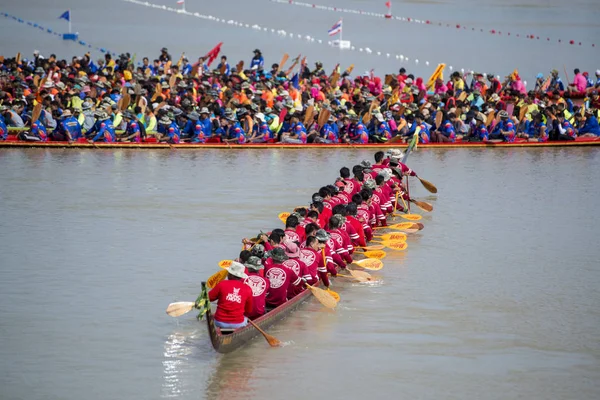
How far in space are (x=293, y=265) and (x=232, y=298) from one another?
1.43 meters

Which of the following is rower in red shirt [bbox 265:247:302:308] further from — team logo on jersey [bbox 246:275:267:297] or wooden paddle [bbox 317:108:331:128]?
wooden paddle [bbox 317:108:331:128]

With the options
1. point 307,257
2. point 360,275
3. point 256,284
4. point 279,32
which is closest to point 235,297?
point 256,284

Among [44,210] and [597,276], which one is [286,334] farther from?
[44,210]

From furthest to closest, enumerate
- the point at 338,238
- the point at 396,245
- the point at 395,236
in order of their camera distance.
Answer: the point at 395,236
the point at 396,245
the point at 338,238

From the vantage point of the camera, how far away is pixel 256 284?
9773 millimetres

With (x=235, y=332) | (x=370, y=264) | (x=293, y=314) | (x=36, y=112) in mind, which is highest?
(x=36, y=112)

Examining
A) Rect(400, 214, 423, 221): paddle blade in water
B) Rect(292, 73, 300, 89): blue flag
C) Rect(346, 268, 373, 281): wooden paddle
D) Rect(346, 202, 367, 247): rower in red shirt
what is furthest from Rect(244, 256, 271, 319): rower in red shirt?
Rect(292, 73, 300, 89): blue flag

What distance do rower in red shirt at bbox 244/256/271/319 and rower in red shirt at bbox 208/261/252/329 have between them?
249 millimetres

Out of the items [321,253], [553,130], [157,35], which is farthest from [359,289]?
[157,35]

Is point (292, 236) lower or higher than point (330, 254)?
higher

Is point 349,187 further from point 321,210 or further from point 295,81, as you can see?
point 295,81

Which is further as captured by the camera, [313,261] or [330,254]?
[330,254]

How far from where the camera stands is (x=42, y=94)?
22219mm

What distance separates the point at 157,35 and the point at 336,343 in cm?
3310
